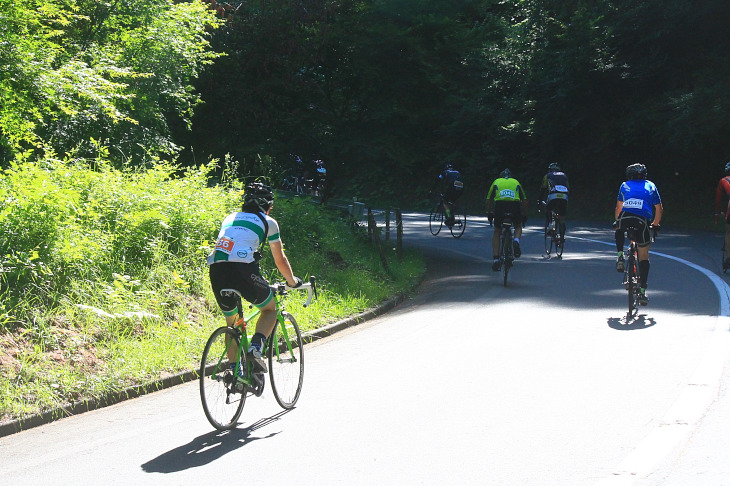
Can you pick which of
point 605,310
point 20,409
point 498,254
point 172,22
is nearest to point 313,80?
Result: point 172,22

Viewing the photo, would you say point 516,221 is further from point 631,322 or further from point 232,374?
point 232,374

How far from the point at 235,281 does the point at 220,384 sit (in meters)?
0.78

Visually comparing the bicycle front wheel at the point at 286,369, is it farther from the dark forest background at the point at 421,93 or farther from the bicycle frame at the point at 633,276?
the dark forest background at the point at 421,93

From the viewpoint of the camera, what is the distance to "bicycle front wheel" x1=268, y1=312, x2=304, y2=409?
7098 mm

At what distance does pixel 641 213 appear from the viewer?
38.6 feet

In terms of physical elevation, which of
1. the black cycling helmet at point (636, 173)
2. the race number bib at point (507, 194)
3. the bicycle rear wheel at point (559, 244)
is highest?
the black cycling helmet at point (636, 173)

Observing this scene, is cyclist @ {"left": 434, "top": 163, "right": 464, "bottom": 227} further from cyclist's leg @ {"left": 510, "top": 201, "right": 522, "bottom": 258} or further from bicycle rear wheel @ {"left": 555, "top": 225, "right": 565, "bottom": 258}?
cyclist's leg @ {"left": 510, "top": 201, "right": 522, "bottom": 258}

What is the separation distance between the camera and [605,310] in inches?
468

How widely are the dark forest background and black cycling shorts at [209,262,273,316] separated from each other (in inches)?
274

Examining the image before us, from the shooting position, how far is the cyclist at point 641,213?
38.4ft

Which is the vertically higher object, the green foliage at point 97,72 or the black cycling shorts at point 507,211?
the green foliage at point 97,72

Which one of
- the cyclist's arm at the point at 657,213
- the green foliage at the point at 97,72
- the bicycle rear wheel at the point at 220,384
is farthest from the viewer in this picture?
the green foliage at the point at 97,72

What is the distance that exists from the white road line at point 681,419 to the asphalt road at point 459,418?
0.06 ft

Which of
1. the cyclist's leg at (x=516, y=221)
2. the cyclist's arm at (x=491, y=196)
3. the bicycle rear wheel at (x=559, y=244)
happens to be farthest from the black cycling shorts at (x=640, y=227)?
the bicycle rear wheel at (x=559, y=244)
